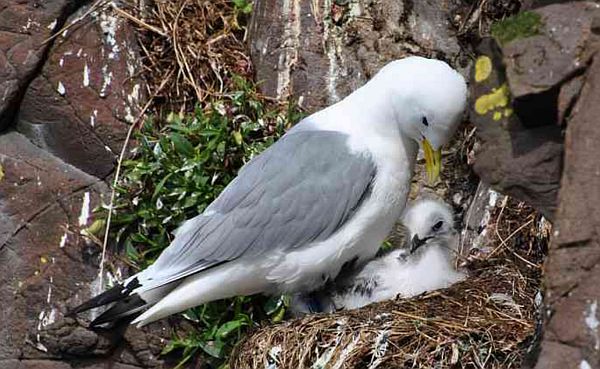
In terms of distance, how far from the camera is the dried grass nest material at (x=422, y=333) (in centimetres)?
418

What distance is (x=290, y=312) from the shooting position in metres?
5.07

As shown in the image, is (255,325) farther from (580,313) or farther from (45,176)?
(580,313)

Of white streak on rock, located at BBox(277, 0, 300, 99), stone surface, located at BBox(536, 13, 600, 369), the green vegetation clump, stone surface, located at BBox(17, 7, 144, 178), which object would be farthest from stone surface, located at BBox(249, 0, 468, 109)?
stone surface, located at BBox(536, 13, 600, 369)

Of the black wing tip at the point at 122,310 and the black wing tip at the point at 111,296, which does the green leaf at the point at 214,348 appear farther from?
A: the black wing tip at the point at 111,296

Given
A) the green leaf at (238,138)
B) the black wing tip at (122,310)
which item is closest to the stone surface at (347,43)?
the green leaf at (238,138)

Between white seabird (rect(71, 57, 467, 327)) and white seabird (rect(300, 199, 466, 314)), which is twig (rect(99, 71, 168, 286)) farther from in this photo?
white seabird (rect(300, 199, 466, 314))

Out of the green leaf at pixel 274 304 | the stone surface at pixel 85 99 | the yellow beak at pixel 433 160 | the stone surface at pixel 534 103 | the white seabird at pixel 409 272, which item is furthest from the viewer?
the stone surface at pixel 85 99

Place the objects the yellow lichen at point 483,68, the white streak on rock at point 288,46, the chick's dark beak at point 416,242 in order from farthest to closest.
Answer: the white streak on rock at point 288,46, the chick's dark beak at point 416,242, the yellow lichen at point 483,68

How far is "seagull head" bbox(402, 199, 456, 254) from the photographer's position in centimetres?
496

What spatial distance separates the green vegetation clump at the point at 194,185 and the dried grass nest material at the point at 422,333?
37 centimetres

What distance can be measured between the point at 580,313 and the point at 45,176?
9.80ft

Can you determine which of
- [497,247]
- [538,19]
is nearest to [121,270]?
[497,247]

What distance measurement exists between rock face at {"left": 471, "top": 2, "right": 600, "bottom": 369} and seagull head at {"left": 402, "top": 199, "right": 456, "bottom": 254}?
1.64 m

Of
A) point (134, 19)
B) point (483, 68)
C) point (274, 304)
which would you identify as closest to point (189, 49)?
point (134, 19)
